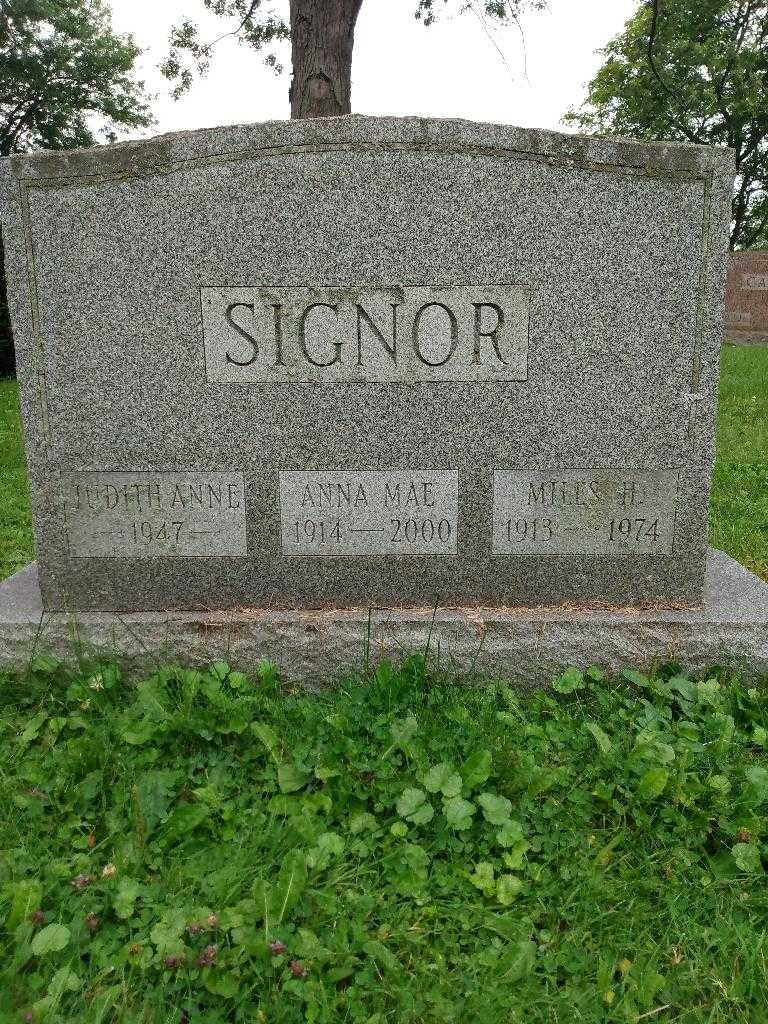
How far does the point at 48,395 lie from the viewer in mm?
2654

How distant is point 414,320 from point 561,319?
489 millimetres

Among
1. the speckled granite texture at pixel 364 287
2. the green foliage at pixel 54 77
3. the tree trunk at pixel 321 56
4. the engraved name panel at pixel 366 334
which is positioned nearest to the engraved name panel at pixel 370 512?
the speckled granite texture at pixel 364 287

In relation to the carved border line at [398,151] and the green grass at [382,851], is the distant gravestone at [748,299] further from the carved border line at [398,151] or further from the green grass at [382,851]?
the green grass at [382,851]

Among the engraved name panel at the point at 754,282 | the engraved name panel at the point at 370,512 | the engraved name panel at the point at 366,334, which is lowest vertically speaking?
the engraved name panel at the point at 370,512

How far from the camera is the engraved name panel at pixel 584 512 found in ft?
8.86

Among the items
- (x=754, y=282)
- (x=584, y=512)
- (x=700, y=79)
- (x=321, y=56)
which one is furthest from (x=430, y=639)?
(x=700, y=79)

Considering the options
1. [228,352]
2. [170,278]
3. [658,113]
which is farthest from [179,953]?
[658,113]

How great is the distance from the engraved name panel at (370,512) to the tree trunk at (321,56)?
4.79 meters

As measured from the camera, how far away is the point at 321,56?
252 inches

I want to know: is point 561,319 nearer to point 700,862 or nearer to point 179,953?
point 700,862

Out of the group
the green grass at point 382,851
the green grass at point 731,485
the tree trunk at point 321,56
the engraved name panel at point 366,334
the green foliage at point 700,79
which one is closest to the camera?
the green grass at point 382,851

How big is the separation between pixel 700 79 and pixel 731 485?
23413 mm

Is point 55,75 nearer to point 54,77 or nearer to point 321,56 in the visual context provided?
point 54,77

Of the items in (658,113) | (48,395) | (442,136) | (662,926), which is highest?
(658,113)
